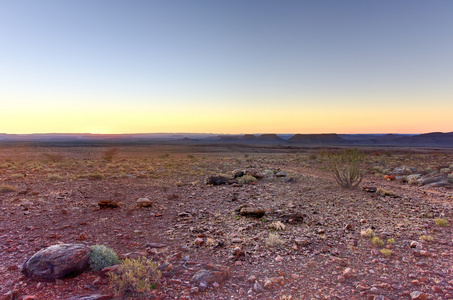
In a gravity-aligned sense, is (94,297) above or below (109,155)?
below

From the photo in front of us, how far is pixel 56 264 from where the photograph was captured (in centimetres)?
403

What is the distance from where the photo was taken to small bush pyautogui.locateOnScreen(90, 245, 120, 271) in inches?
170

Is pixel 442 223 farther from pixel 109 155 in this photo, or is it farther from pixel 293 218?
pixel 109 155

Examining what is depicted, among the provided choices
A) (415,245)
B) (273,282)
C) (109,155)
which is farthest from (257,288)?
(109,155)

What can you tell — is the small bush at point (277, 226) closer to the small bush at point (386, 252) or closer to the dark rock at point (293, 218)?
the dark rock at point (293, 218)

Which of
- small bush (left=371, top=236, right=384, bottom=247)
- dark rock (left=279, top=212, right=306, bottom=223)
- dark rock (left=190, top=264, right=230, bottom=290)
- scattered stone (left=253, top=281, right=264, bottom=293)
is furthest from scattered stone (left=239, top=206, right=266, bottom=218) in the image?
scattered stone (left=253, top=281, right=264, bottom=293)

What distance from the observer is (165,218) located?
24.5ft

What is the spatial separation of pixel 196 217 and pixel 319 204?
444cm

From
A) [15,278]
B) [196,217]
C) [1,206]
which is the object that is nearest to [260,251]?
[196,217]

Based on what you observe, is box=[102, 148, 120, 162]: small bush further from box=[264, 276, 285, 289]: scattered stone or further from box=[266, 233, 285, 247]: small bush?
box=[264, 276, 285, 289]: scattered stone

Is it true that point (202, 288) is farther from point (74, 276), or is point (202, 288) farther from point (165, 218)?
point (165, 218)

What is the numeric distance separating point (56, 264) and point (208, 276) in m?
2.53

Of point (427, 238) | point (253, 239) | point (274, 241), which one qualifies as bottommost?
point (253, 239)

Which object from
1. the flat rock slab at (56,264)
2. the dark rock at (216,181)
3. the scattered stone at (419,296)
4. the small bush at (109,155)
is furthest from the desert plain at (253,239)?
the small bush at (109,155)
